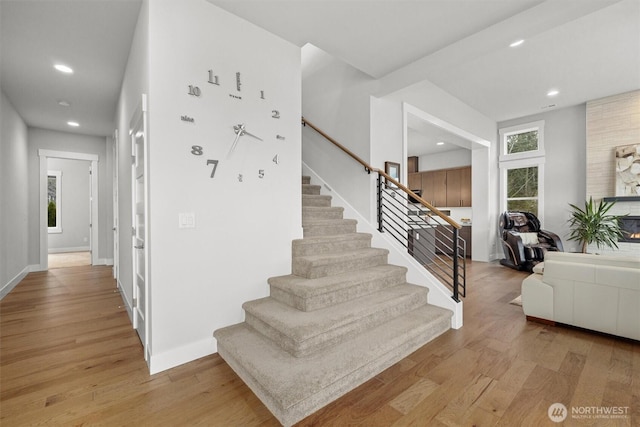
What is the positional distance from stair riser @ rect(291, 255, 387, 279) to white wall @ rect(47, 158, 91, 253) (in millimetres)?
8860

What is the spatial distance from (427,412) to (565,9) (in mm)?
3318

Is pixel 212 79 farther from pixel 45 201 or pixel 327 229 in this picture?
pixel 45 201

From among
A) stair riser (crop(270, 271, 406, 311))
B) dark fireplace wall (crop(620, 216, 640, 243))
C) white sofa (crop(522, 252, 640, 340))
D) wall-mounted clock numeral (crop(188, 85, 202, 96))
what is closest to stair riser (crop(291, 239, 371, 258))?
stair riser (crop(270, 271, 406, 311))

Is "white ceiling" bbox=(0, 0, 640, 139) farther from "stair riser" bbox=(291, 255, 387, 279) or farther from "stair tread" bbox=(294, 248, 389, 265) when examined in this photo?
"stair riser" bbox=(291, 255, 387, 279)

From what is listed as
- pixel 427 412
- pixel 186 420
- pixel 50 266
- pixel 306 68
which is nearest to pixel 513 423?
pixel 427 412

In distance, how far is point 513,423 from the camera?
1.62 m

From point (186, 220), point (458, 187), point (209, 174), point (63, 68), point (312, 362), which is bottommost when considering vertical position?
point (312, 362)

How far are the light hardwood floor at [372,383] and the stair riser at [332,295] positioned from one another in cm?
71

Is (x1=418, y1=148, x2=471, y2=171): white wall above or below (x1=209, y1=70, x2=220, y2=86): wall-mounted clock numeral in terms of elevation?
above

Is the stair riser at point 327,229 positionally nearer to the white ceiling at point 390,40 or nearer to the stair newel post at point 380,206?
the stair newel post at point 380,206

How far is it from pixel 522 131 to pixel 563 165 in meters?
1.18

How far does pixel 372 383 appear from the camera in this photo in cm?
202

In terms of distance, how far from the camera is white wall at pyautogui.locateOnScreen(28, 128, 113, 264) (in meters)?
5.66

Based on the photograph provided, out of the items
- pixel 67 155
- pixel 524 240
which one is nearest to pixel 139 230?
pixel 67 155
